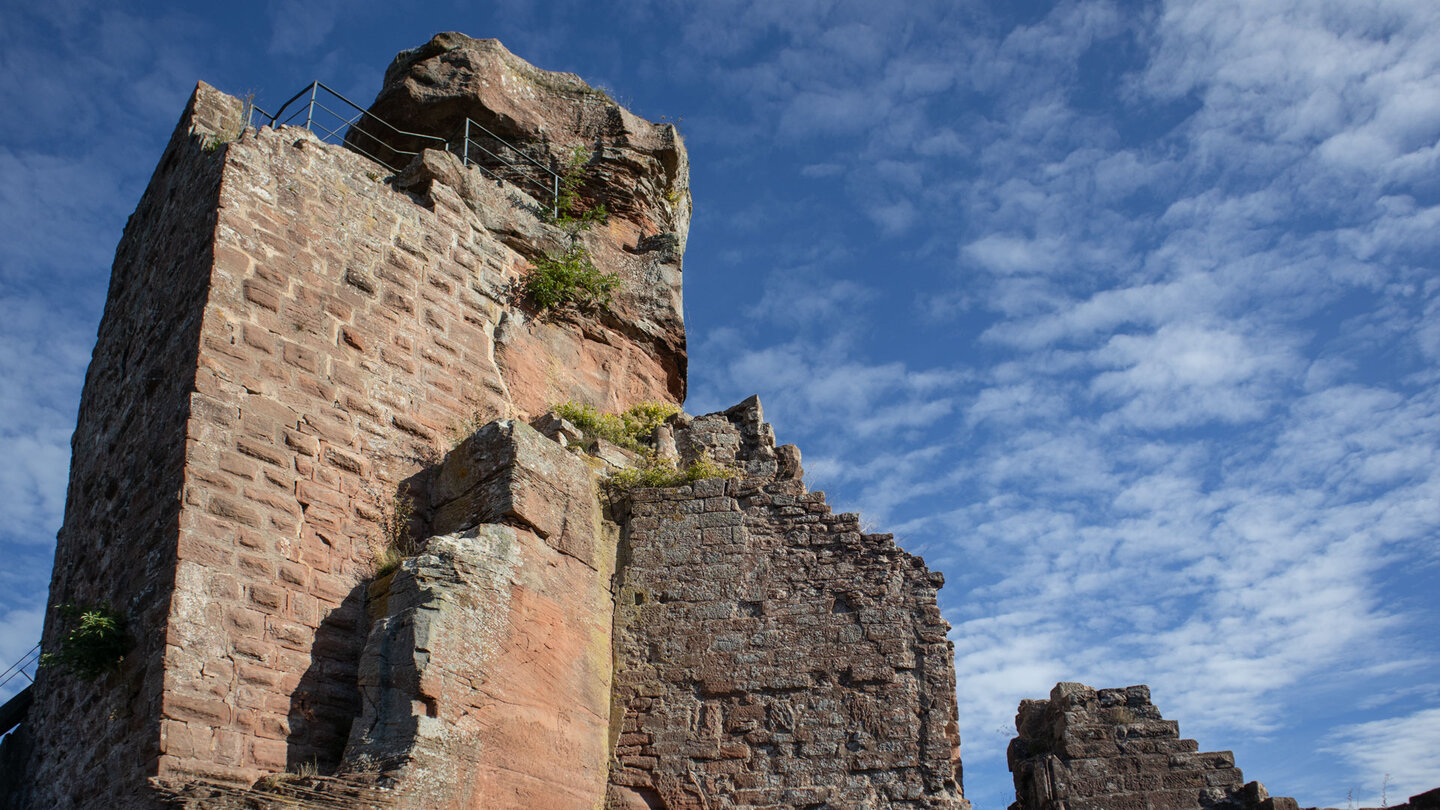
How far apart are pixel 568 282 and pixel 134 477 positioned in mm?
4027

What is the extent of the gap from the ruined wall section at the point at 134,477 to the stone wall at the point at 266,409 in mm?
25

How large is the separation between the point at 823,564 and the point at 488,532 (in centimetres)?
254

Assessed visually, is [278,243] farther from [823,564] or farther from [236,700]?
[823,564]

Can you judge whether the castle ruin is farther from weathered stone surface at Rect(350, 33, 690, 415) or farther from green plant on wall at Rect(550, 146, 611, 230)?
green plant on wall at Rect(550, 146, 611, 230)

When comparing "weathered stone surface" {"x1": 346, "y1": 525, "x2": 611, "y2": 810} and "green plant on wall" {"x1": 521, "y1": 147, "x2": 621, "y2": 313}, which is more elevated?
"green plant on wall" {"x1": 521, "y1": 147, "x2": 621, "y2": 313}

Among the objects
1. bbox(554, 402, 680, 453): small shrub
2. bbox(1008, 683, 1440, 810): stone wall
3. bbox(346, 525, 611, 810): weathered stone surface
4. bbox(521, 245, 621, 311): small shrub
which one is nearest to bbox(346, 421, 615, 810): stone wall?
bbox(346, 525, 611, 810): weathered stone surface

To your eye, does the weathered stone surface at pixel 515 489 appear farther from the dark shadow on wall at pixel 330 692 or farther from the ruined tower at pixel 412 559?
the dark shadow on wall at pixel 330 692

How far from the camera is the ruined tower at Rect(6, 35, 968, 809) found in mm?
7176

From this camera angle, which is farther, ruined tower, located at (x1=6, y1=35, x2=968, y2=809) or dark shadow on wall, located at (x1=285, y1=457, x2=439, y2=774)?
dark shadow on wall, located at (x1=285, y1=457, x2=439, y2=774)

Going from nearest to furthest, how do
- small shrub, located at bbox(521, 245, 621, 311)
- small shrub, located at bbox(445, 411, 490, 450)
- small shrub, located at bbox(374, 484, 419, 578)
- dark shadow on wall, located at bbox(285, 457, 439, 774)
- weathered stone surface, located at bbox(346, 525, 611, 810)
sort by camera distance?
weathered stone surface, located at bbox(346, 525, 611, 810) → dark shadow on wall, located at bbox(285, 457, 439, 774) → small shrub, located at bbox(374, 484, 419, 578) → small shrub, located at bbox(445, 411, 490, 450) → small shrub, located at bbox(521, 245, 621, 311)

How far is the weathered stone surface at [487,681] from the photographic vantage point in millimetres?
6930

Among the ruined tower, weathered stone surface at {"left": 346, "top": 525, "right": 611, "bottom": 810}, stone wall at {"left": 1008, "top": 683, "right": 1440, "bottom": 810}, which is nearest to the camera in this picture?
weathered stone surface at {"left": 346, "top": 525, "right": 611, "bottom": 810}

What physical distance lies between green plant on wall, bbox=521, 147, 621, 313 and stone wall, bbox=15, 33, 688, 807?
0.48ft

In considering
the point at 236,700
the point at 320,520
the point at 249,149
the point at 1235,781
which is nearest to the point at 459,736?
the point at 236,700
